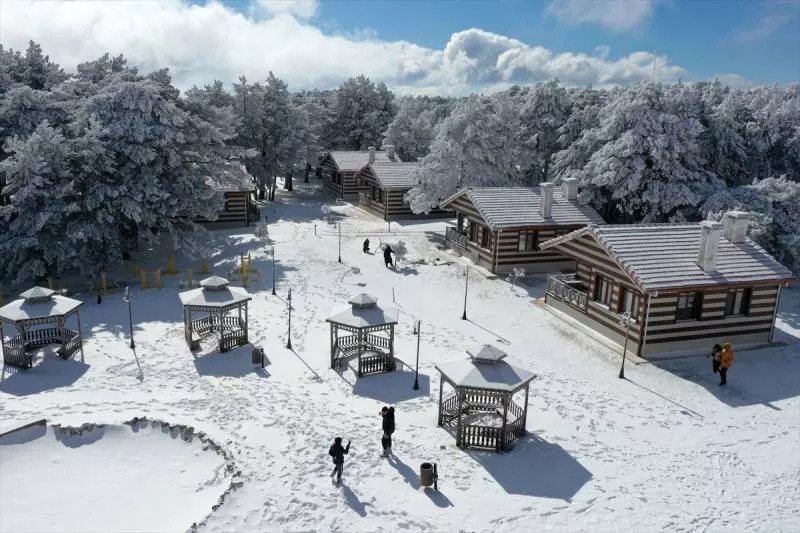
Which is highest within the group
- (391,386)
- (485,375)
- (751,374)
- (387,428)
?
(485,375)

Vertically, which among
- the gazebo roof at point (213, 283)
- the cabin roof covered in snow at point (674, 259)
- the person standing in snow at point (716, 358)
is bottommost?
the person standing in snow at point (716, 358)

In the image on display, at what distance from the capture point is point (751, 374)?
835 inches

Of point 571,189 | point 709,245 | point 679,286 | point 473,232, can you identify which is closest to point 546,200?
point 571,189

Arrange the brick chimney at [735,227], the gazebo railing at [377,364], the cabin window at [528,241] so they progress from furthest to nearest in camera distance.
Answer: the cabin window at [528,241], the brick chimney at [735,227], the gazebo railing at [377,364]

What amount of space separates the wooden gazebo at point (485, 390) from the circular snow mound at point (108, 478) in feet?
19.3

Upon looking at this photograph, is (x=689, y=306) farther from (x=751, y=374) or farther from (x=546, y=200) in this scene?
(x=546, y=200)

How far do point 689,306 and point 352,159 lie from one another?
1541 inches

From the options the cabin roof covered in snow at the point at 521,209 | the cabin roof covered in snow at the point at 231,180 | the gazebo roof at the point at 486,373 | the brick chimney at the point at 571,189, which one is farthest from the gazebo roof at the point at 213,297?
the brick chimney at the point at 571,189

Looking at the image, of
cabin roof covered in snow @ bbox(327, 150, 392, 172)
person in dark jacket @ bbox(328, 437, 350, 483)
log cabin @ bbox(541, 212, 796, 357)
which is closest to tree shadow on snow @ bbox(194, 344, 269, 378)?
person in dark jacket @ bbox(328, 437, 350, 483)

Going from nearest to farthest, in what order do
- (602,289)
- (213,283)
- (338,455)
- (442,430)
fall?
1. (338,455)
2. (442,430)
3. (213,283)
4. (602,289)

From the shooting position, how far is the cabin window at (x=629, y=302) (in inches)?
892

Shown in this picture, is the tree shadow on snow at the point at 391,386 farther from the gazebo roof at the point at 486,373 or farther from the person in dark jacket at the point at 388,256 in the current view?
the person in dark jacket at the point at 388,256

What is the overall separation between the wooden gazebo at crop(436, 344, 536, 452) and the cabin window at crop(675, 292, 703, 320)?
934cm

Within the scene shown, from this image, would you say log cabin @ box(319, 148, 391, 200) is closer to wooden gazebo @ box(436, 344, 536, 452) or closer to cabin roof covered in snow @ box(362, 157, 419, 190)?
cabin roof covered in snow @ box(362, 157, 419, 190)
